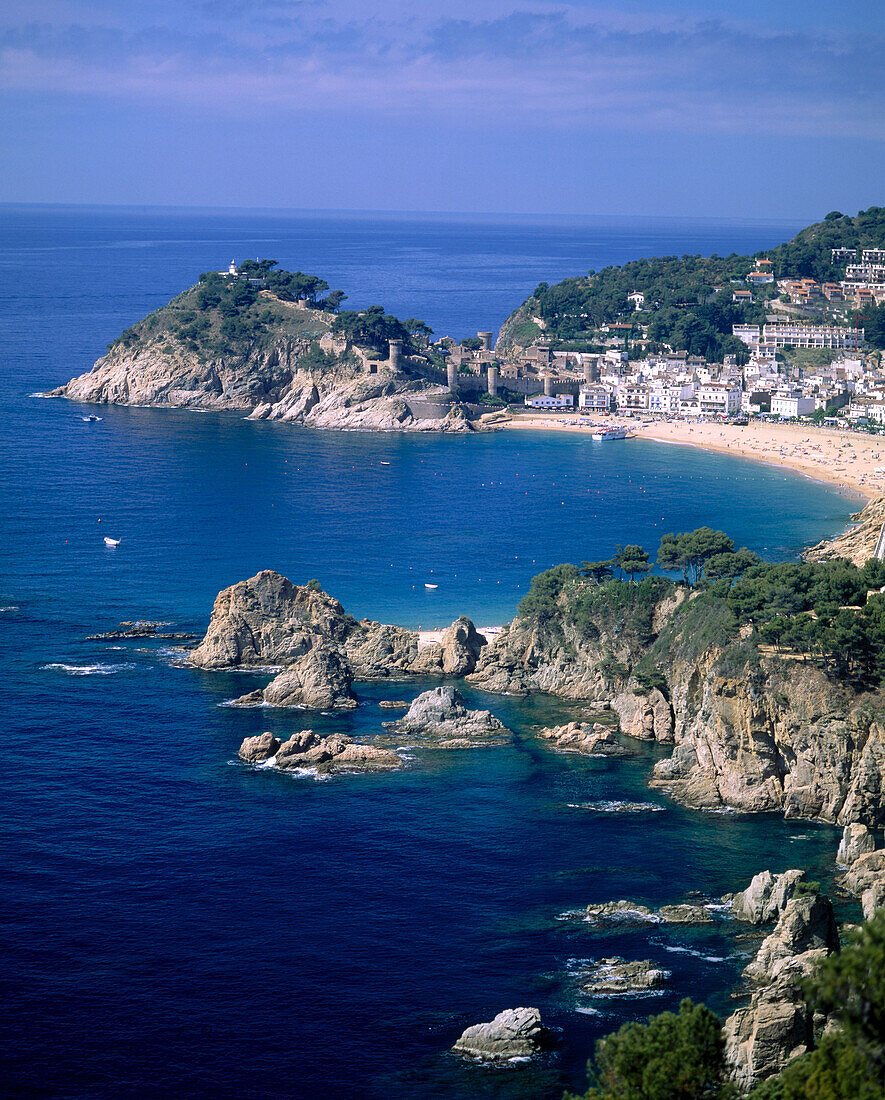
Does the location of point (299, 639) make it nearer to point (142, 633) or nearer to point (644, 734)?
point (142, 633)

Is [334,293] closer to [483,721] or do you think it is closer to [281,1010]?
[483,721]

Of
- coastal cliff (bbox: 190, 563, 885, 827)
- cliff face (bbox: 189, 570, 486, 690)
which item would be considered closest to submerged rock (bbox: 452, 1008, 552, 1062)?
coastal cliff (bbox: 190, 563, 885, 827)

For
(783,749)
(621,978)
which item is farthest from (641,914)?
(783,749)

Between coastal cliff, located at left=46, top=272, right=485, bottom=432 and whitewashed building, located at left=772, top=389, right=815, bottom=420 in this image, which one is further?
coastal cliff, located at left=46, top=272, right=485, bottom=432

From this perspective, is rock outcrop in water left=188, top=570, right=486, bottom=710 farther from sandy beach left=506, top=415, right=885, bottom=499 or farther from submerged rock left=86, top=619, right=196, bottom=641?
sandy beach left=506, top=415, right=885, bottom=499

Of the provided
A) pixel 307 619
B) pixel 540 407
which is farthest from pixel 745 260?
pixel 307 619
